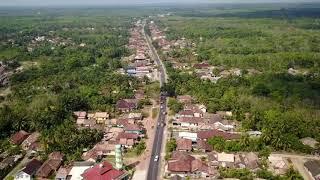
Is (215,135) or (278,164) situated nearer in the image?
(278,164)

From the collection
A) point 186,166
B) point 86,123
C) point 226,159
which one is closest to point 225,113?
point 226,159

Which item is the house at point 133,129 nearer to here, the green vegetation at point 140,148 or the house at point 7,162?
the green vegetation at point 140,148

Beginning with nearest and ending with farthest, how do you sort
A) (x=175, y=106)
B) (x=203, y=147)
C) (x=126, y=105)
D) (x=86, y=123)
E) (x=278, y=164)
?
1. (x=278, y=164)
2. (x=203, y=147)
3. (x=86, y=123)
4. (x=175, y=106)
5. (x=126, y=105)

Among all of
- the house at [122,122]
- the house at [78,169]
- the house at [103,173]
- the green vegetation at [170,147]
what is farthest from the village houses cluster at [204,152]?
the house at [78,169]

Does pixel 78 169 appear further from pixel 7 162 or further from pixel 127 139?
pixel 7 162

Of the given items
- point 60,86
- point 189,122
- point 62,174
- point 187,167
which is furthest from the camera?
point 60,86

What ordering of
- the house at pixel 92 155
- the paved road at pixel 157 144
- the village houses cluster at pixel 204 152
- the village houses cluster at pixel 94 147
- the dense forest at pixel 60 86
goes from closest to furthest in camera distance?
the village houses cluster at pixel 94 147 → the village houses cluster at pixel 204 152 → the paved road at pixel 157 144 → the house at pixel 92 155 → the dense forest at pixel 60 86
